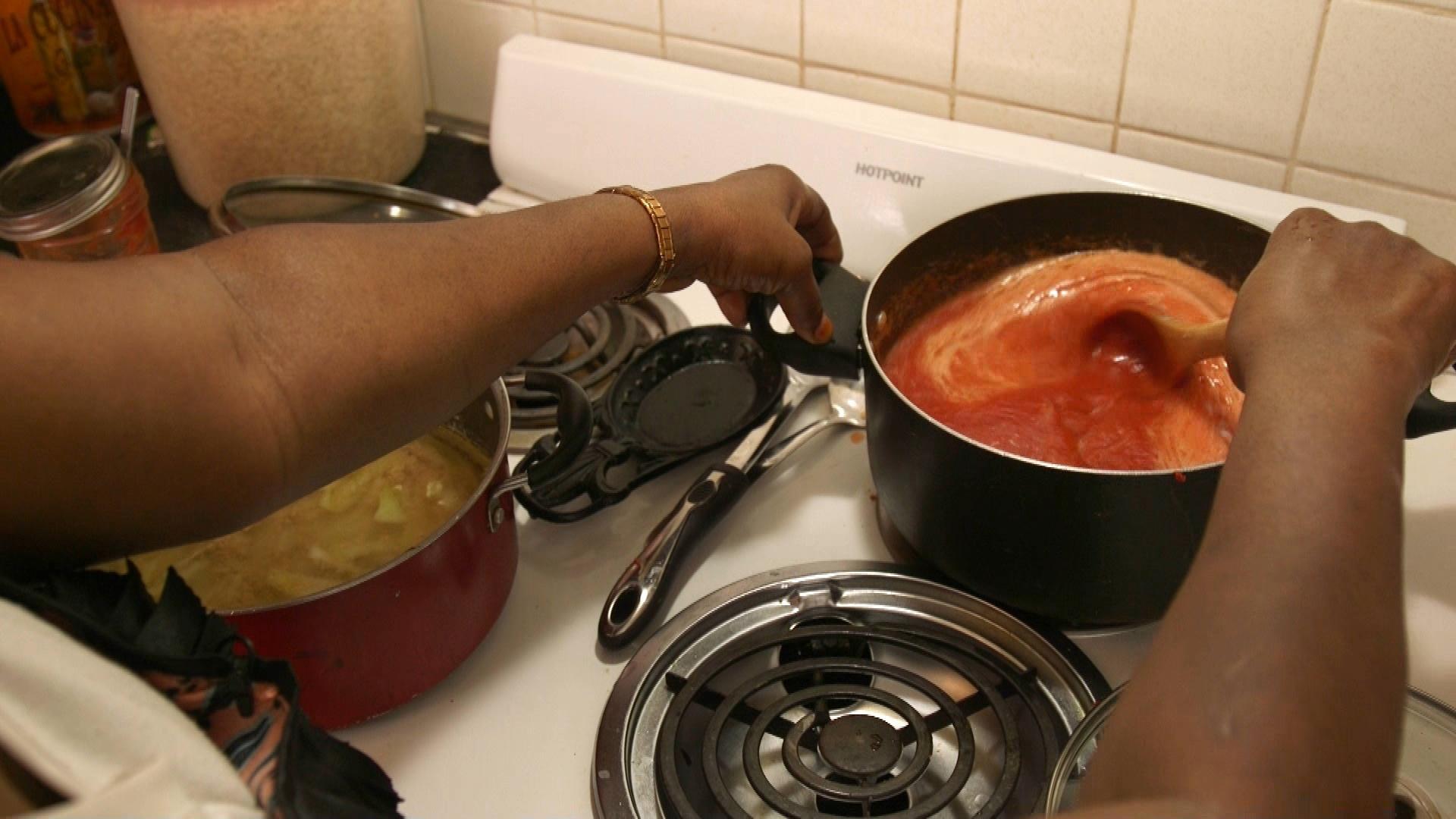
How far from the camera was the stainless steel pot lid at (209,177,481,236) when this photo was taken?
1.03 metres

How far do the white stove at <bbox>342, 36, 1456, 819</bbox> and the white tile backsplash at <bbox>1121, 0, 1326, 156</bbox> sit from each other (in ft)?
0.13

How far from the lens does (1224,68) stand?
859 mm

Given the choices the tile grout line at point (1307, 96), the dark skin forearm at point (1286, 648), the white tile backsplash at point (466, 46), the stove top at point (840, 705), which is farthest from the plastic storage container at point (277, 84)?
the dark skin forearm at point (1286, 648)

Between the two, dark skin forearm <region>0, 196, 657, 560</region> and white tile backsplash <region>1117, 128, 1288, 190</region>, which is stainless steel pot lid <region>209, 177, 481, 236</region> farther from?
white tile backsplash <region>1117, 128, 1288, 190</region>

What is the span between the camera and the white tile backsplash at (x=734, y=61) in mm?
1050

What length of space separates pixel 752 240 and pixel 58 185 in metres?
0.59

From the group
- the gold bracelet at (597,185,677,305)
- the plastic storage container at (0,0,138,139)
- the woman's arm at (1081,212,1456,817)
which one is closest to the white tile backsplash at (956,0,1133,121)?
the gold bracelet at (597,185,677,305)

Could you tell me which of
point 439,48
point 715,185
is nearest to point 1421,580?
point 715,185

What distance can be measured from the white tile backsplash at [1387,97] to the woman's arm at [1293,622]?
1.33 ft

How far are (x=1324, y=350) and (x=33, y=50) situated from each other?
116 centimetres

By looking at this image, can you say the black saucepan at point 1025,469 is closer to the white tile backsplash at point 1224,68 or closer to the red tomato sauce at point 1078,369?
the red tomato sauce at point 1078,369

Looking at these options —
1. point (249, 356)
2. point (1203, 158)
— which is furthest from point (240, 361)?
point (1203, 158)

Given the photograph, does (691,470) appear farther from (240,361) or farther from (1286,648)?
(1286,648)

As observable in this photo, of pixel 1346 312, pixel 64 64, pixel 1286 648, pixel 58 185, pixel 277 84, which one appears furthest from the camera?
pixel 64 64
